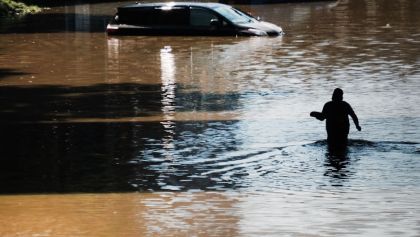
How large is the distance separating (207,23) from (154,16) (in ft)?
6.25

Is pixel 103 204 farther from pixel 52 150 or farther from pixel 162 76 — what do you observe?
pixel 162 76

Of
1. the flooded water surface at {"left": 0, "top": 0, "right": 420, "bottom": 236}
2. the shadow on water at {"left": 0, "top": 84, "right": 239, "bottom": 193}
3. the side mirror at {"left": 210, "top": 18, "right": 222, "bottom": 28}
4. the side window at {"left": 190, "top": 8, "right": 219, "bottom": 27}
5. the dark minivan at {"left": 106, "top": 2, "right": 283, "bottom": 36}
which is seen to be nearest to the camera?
the flooded water surface at {"left": 0, "top": 0, "right": 420, "bottom": 236}

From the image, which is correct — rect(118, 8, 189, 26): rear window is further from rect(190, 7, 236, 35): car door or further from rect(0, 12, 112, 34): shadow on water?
rect(0, 12, 112, 34): shadow on water

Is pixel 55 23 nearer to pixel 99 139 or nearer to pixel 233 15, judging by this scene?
pixel 233 15

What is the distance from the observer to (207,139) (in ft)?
59.3

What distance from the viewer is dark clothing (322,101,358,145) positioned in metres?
16.7

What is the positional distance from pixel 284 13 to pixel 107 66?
1829cm

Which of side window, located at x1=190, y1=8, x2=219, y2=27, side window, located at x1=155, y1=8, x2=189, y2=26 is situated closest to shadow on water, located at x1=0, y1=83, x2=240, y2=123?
side window, located at x1=190, y1=8, x2=219, y2=27

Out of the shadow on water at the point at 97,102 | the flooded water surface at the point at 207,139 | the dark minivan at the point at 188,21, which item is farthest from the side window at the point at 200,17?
the shadow on water at the point at 97,102

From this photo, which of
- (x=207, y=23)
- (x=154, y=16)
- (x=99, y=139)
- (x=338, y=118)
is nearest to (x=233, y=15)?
(x=207, y=23)

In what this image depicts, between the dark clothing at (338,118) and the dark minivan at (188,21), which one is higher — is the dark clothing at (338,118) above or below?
above

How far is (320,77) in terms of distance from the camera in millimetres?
25594

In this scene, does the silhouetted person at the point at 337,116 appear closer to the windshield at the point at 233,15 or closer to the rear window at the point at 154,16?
the windshield at the point at 233,15

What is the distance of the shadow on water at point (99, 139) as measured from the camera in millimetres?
15094
